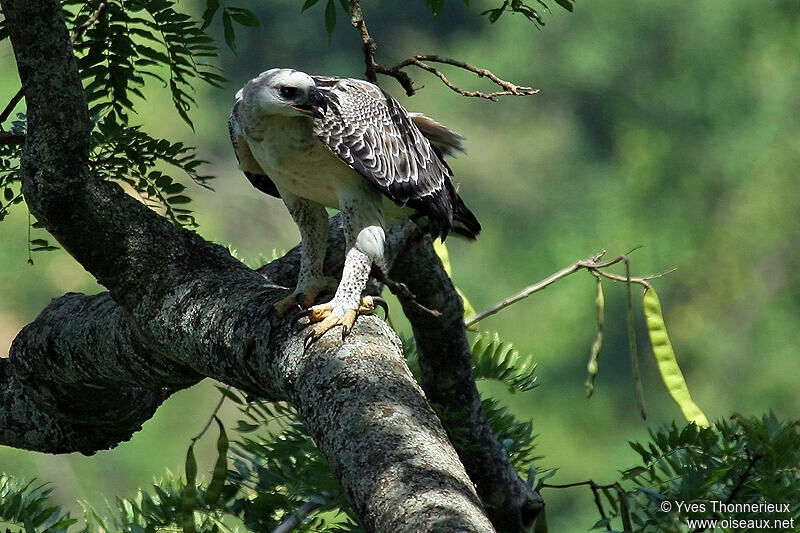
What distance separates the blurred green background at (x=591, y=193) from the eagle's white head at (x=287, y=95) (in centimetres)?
906

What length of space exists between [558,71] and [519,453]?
14871 mm

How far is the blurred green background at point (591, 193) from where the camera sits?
1312 centimetres

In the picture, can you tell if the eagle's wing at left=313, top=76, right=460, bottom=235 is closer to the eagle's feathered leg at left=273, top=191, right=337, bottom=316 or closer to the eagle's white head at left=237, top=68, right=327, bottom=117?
the eagle's white head at left=237, top=68, right=327, bottom=117

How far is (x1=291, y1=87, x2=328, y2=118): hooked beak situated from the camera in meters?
2.52

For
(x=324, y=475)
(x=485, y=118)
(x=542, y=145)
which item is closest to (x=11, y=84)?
(x=485, y=118)

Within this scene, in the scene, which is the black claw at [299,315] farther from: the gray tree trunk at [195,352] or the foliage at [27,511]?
the foliage at [27,511]

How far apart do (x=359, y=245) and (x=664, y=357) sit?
0.99 meters

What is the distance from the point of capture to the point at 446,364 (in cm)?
305

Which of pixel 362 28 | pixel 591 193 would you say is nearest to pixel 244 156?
pixel 362 28

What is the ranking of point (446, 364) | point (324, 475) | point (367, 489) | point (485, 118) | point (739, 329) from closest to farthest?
point (367, 489)
point (324, 475)
point (446, 364)
point (739, 329)
point (485, 118)

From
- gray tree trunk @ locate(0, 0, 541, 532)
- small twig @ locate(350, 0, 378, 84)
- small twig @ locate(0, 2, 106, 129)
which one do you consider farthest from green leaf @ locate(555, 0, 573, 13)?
small twig @ locate(0, 2, 106, 129)

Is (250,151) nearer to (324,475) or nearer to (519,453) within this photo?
(324,475)

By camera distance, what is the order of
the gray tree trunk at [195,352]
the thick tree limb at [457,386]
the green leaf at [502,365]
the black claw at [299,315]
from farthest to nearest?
the green leaf at [502,365]
the thick tree limb at [457,386]
the black claw at [299,315]
the gray tree trunk at [195,352]

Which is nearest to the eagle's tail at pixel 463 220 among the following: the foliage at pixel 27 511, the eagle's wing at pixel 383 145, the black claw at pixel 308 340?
the eagle's wing at pixel 383 145
